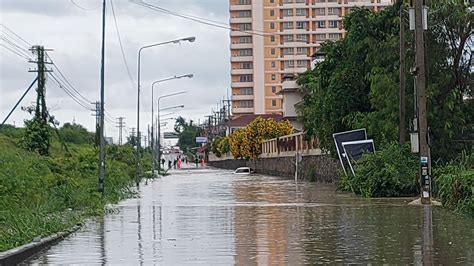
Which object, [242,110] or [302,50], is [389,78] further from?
[242,110]

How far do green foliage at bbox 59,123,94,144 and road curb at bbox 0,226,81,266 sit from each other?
6718cm

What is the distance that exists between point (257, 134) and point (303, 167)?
30.3 m

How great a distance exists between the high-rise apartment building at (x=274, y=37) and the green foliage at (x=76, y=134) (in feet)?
171

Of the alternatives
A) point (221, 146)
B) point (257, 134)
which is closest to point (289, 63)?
point (221, 146)

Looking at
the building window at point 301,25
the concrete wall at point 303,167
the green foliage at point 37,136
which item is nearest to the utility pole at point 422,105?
the concrete wall at point 303,167

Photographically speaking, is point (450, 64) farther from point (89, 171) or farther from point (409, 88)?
point (89, 171)

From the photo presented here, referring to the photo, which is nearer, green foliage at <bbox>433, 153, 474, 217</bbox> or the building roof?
green foliage at <bbox>433, 153, 474, 217</bbox>

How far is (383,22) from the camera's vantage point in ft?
138

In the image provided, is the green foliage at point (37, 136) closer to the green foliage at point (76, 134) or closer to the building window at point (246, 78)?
the green foliage at point (76, 134)

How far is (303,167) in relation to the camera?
65.5 m

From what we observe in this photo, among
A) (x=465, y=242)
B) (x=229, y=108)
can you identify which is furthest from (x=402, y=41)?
(x=229, y=108)

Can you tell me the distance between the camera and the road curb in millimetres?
13523

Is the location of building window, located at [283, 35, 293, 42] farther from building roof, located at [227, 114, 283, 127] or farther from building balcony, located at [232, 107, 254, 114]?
building roof, located at [227, 114, 283, 127]

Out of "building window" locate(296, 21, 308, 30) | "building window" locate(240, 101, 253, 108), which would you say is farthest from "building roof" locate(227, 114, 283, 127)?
"building window" locate(296, 21, 308, 30)
